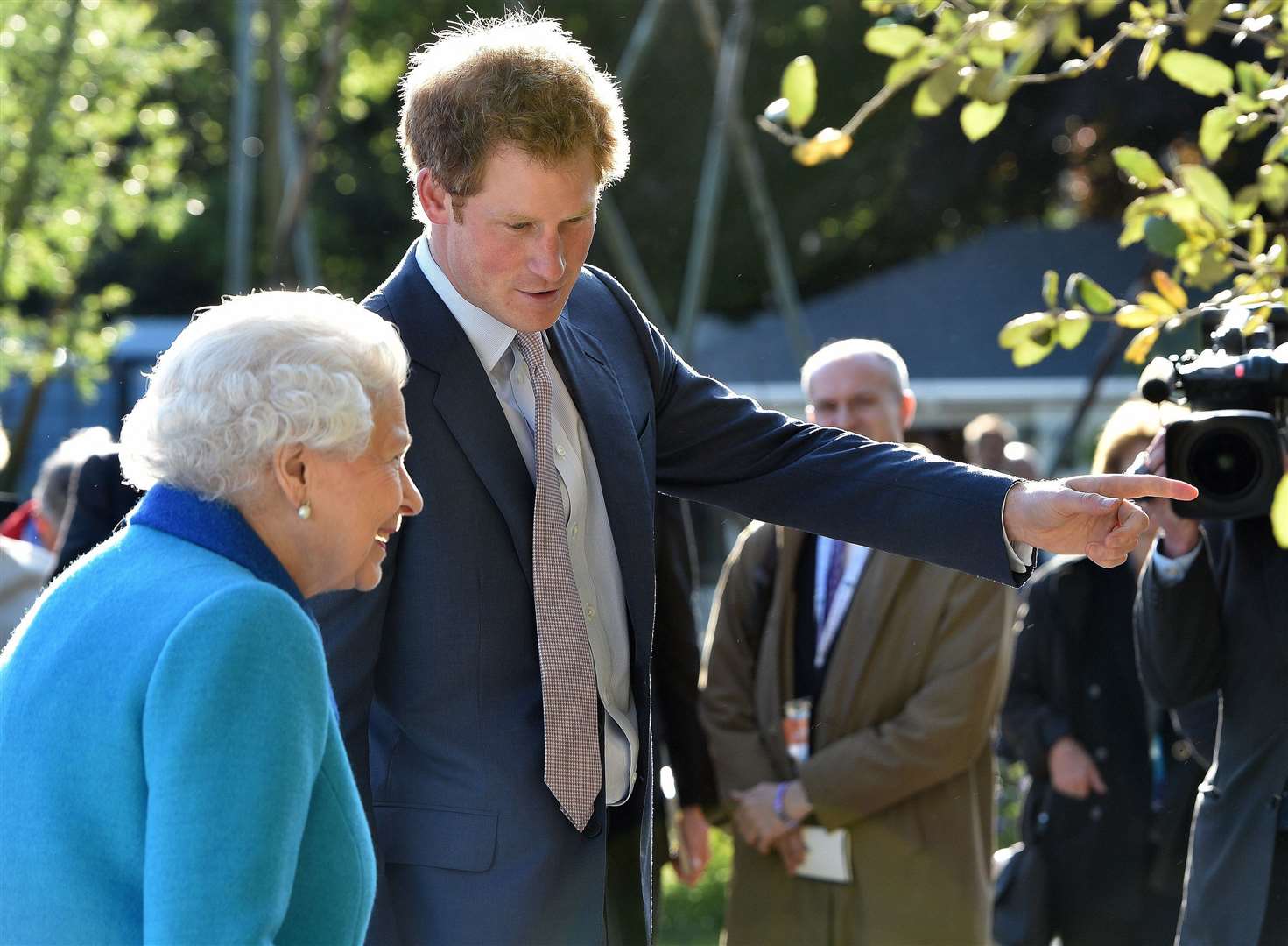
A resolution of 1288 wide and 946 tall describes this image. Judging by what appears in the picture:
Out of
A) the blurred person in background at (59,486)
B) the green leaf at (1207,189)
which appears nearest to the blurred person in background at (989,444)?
the blurred person in background at (59,486)

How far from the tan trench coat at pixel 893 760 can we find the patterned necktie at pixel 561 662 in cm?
185

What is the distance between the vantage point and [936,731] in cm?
441

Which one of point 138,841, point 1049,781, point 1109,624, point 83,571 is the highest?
point 83,571

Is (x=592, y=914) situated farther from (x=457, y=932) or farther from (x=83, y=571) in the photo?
(x=83, y=571)

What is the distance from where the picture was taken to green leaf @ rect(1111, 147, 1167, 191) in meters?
3.05

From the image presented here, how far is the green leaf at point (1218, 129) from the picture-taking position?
3.09 m

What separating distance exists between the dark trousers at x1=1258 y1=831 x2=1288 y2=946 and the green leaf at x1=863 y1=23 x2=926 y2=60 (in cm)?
157

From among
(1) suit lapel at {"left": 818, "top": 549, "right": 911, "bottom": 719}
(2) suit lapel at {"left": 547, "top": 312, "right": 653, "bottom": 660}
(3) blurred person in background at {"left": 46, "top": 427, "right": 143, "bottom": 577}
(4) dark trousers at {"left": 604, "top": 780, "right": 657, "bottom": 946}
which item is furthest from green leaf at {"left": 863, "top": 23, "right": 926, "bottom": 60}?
(3) blurred person in background at {"left": 46, "top": 427, "right": 143, "bottom": 577}

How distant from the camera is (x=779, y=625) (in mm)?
4621

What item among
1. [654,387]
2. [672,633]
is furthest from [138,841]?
[672,633]

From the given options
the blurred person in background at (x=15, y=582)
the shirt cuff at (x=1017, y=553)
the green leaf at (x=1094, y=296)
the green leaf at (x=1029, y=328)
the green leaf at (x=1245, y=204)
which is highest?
the green leaf at (x=1245, y=204)

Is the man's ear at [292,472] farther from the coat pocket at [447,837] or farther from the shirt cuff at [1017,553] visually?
the shirt cuff at [1017,553]

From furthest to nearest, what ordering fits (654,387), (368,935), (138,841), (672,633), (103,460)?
1. (103,460)
2. (672,633)
3. (654,387)
4. (368,935)
5. (138,841)

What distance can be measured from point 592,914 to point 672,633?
1.83m
